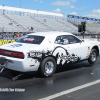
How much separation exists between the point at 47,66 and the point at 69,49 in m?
1.28

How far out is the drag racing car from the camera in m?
5.10

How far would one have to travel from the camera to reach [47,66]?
5.70m

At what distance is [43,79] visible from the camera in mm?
5578

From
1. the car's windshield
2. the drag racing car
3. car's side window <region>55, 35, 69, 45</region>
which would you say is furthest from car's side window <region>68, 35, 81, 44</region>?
the car's windshield

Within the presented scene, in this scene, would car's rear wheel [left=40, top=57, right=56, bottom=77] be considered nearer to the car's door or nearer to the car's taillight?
the car's door

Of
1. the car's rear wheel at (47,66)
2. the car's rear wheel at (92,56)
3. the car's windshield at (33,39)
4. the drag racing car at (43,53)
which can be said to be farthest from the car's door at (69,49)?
the car's windshield at (33,39)

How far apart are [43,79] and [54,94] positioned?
1.41m

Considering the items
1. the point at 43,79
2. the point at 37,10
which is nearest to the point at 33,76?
the point at 43,79

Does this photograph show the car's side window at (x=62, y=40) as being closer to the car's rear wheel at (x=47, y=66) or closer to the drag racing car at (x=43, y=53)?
the drag racing car at (x=43, y=53)

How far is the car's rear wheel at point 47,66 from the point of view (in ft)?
17.9

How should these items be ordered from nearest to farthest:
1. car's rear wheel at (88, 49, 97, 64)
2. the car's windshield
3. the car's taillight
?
the car's taillight < the car's windshield < car's rear wheel at (88, 49, 97, 64)

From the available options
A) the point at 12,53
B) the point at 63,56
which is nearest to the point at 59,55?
the point at 63,56

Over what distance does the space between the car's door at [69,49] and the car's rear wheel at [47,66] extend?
31cm

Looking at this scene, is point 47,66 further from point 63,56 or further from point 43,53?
point 63,56
